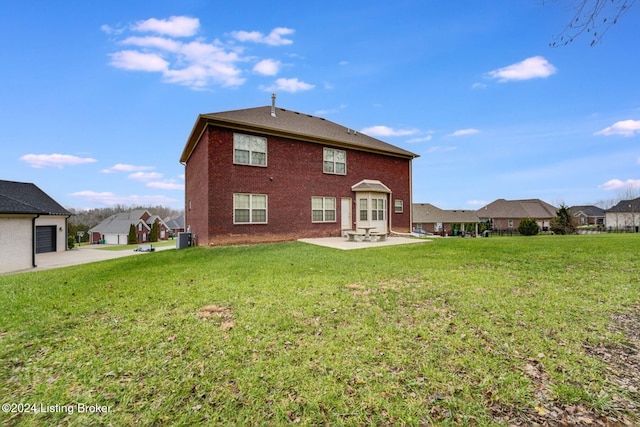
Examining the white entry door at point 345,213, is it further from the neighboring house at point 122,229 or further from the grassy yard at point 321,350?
the neighboring house at point 122,229

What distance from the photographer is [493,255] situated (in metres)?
9.54

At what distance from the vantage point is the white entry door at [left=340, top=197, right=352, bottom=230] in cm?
1725

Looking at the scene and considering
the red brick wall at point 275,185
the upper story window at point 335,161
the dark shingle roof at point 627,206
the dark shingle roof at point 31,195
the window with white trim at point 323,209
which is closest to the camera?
the red brick wall at point 275,185

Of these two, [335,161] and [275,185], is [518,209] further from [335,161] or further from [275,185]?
[275,185]

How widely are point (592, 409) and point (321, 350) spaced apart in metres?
2.64

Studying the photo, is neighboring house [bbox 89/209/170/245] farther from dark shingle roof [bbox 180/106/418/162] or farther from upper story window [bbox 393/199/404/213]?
upper story window [bbox 393/199/404/213]

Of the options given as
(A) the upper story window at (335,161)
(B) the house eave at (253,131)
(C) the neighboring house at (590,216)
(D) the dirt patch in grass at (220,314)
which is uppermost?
(B) the house eave at (253,131)

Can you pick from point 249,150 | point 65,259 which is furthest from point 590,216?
point 65,259

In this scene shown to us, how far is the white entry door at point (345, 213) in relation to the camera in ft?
56.6

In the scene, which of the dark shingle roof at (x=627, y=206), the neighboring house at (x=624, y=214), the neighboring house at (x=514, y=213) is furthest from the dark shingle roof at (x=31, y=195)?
the dark shingle roof at (x=627, y=206)

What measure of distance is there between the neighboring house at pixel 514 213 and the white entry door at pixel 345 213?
41557 mm

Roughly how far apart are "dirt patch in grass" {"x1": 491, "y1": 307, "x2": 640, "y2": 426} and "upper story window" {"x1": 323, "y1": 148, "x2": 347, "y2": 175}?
569 inches

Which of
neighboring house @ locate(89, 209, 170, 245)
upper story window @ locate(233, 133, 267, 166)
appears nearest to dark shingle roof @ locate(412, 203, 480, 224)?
upper story window @ locate(233, 133, 267, 166)

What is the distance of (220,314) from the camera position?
15.1 ft
